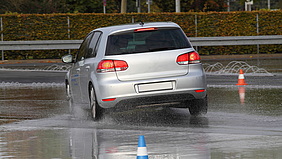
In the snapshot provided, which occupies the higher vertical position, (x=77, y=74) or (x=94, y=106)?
(x=77, y=74)

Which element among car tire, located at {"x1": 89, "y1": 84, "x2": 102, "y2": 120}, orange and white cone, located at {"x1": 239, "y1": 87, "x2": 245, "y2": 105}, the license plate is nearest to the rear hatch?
the license plate

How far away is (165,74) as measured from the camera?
28.0 feet

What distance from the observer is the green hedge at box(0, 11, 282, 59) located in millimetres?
28031

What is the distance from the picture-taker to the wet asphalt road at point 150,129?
6234mm

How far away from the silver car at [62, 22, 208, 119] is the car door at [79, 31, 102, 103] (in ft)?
0.54

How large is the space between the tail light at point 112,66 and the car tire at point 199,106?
143 centimetres

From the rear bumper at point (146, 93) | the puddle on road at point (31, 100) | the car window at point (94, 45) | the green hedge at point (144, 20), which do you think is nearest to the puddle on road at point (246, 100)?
the rear bumper at point (146, 93)

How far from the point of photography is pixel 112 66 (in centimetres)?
851

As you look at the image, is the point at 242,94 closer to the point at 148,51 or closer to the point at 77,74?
the point at 77,74

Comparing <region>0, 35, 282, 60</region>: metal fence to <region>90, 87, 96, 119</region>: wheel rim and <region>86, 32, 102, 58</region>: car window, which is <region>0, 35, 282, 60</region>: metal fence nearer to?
<region>86, 32, 102, 58</region>: car window

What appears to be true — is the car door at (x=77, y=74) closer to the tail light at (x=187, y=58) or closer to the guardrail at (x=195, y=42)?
the tail light at (x=187, y=58)

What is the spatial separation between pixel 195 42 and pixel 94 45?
18.8 meters

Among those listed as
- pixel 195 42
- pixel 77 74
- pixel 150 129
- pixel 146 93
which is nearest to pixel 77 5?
pixel 195 42

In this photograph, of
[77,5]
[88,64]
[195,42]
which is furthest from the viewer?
[77,5]
